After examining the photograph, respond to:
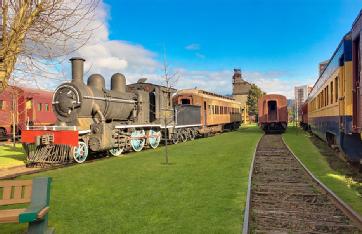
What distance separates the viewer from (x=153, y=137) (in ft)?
63.6

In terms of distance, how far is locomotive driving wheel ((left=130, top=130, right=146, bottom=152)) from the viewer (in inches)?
679

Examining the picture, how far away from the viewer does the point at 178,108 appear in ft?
76.4

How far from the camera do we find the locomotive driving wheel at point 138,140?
17.2m

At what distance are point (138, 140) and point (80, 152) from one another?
4.50 metres

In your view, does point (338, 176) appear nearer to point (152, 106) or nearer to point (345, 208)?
point (345, 208)

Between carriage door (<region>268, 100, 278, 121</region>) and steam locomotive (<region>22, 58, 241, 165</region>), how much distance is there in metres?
14.7

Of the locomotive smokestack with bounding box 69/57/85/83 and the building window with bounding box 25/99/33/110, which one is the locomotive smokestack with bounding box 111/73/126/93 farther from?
the building window with bounding box 25/99/33/110

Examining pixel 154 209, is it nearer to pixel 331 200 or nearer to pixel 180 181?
pixel 180 181

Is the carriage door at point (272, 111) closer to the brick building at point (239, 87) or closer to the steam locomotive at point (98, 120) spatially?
the steam locomotive at point (98, 120)

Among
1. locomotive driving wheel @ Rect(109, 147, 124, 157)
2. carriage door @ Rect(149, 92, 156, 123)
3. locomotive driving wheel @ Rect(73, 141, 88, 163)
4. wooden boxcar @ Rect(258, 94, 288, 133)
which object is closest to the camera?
locomotive driving wheel @ Rect(73, 141, 88, 163)

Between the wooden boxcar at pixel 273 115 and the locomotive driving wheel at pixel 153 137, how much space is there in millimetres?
15491

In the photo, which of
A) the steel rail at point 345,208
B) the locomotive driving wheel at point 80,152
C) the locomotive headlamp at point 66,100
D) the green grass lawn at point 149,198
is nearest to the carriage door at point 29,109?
the locomotive headlamp at point 66,100

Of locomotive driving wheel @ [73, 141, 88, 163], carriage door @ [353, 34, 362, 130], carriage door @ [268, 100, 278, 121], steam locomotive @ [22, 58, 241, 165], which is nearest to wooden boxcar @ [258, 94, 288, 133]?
carriage door @ [268, 100, 278, 121]

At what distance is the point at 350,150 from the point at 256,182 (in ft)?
10.6
